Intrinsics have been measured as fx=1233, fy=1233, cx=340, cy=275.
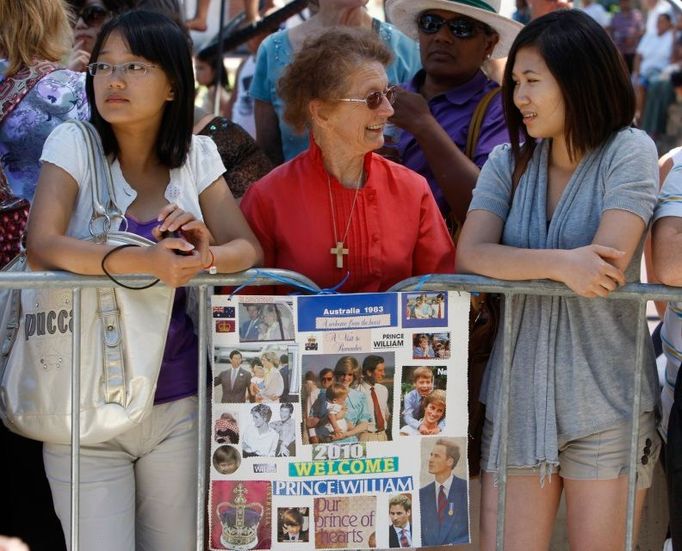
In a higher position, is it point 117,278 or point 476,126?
point 476,126

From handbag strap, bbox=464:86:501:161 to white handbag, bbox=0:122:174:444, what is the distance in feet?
4.53

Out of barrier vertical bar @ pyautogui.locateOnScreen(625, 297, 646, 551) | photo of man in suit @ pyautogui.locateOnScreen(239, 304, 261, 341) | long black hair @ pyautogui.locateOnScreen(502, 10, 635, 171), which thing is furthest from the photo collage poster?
long black hair @ pyautogui.locateOnScreen(502, 10, 635, 171)

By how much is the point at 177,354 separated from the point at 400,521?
0.82 metres

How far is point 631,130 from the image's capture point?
352cm

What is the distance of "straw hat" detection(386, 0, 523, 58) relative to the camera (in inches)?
176

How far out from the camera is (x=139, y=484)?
11.9 ft

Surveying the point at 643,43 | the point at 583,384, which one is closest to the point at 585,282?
the point at 583,384

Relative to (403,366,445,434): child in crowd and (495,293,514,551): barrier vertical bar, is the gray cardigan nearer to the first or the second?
(495,293,514,551): barrier vertical bar

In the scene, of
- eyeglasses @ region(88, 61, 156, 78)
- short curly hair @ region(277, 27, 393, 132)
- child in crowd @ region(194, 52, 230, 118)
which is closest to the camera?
eyeglasses @ region(88, 61, 156, 78)

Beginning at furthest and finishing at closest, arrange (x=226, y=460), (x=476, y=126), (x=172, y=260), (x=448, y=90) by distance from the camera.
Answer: (x=448, y=90) → (x=476, y=126) → (x=226, y=460) → (x=172, y=260)

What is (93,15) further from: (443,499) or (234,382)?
(443,499)

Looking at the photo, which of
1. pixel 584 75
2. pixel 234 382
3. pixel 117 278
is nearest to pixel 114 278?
pixel 117 278

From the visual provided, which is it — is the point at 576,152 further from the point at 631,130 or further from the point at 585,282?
the point at 585,282

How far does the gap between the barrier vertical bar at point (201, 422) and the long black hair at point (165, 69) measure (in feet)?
1.60
